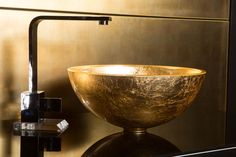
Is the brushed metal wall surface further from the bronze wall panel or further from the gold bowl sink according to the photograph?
the gold bowl sink

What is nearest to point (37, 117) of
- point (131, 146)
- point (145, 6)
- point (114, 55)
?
point (131, 146)

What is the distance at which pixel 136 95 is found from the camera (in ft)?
2.12

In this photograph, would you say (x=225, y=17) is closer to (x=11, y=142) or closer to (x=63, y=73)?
(x=63, y=73)

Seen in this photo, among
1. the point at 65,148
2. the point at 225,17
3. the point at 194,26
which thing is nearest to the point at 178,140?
the point at 65,148

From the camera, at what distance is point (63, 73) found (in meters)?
0.97

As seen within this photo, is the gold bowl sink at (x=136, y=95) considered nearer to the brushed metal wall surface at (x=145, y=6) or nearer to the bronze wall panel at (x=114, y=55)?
the bronze wall panel at (x=114, y=55)

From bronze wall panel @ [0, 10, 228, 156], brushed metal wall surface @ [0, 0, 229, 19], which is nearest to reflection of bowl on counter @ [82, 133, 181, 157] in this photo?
bronze wall panel @ [0, 10, 228, 156]

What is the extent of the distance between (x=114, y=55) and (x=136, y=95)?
1.45 feet

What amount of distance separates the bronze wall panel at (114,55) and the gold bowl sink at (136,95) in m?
0.08

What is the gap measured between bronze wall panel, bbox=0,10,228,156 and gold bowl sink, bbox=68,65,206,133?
80mm

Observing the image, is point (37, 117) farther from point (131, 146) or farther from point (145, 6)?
point (145, 6)

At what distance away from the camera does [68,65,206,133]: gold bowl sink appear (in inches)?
25.4

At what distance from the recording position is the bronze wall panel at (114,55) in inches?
32.5

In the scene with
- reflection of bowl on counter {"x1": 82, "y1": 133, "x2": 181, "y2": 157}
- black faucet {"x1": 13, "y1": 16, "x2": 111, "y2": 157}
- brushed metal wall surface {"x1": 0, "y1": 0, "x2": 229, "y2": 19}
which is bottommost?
reflection of bowl on counter {"x1": 82, "y1": 133, "x2": 181, "y2": 157}
